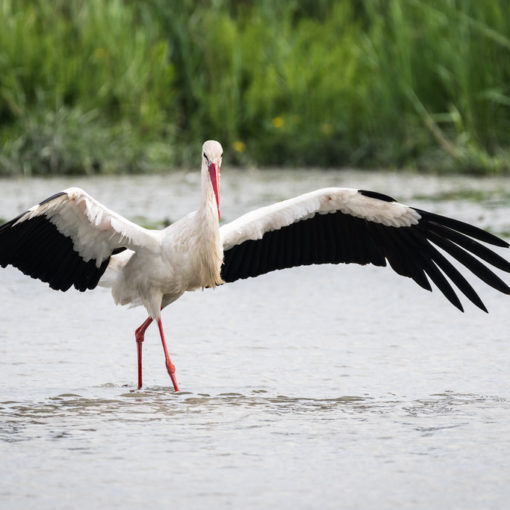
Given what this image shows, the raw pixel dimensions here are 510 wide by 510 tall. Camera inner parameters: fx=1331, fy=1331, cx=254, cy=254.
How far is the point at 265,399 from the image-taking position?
18.0 feet

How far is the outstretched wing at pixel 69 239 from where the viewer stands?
228 inches

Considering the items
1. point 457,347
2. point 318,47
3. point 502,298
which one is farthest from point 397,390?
point 318,47

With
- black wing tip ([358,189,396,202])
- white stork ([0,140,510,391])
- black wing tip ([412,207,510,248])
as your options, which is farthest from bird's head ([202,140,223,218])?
black wing tip ([412,207,510,248])

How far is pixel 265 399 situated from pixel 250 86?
8.45 meters

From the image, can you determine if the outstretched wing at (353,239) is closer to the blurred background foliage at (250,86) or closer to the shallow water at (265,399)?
the shallow water at (265,399)

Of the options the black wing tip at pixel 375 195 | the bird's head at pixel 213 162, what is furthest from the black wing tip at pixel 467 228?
the bird's head at pixel 213 162

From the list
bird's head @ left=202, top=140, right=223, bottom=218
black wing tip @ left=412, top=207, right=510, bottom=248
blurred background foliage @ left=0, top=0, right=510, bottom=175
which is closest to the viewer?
black wing tip @ left=412, top=207, right=510, bottom=248

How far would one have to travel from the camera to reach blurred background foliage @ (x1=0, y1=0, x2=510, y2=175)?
12.5 meters

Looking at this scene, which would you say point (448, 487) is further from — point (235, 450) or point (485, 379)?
point (485, 379)

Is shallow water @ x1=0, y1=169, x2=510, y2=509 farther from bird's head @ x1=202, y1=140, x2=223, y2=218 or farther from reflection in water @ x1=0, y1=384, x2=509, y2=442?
bird's head @ x1=202, y1=140, x2=223, y2=218

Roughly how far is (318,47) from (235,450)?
31.2ft

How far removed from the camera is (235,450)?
462 cm

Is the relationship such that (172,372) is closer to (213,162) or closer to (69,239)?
(69,239)

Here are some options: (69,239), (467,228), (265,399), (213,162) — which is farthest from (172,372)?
(467,228)
